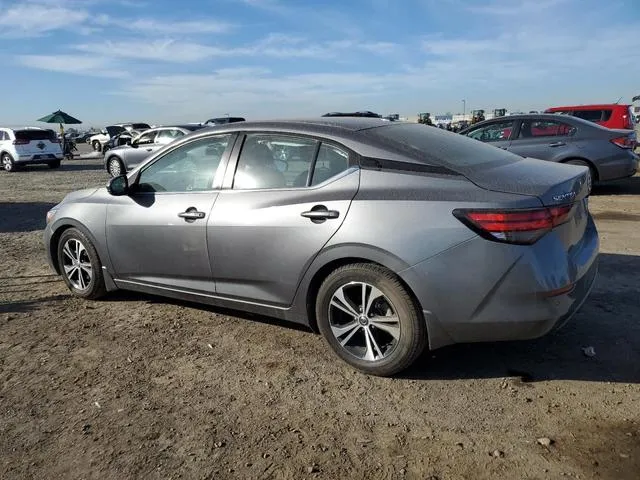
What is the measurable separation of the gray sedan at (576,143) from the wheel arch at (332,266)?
7.65m

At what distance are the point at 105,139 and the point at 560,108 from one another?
1163 inches

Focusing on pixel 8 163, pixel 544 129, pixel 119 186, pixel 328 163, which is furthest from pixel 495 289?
pixel 8 163

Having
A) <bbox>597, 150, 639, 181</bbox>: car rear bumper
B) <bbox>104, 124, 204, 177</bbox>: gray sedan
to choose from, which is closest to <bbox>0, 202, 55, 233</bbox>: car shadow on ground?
<bbox>104, 124, 204, 177</bbox>: gray sedan

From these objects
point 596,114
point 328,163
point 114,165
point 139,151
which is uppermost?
point 328,163

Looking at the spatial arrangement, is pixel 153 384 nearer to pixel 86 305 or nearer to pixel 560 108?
pixel 86 305

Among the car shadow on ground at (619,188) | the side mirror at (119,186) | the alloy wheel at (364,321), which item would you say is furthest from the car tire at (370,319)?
the car shadow on ground at (619,188)

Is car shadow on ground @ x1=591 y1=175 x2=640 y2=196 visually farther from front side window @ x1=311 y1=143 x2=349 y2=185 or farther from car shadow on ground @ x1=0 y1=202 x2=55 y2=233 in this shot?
car shadow on ground @ x1=0 y1=202 x2=55 y2=233

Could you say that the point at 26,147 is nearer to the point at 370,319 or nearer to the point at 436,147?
the point at 436,147

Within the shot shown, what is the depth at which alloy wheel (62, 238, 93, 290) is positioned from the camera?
4.86 metres

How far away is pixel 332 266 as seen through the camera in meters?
3.40

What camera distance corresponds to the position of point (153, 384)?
11.1 feet

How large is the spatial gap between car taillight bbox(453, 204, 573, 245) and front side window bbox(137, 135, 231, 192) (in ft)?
6.66

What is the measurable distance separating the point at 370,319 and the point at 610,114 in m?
12.5

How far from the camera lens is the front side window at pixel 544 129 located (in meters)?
9.96
